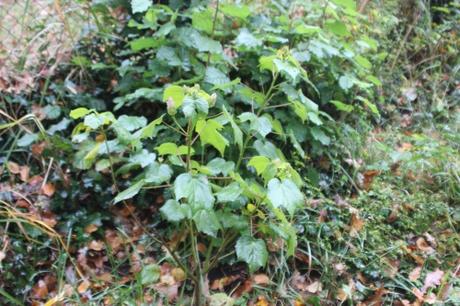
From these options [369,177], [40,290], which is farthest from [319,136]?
[40,290]

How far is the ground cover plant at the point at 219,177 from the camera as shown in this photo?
6.38 feet

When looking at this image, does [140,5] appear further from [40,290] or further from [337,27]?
[40,290]

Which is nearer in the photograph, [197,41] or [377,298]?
[377,298]

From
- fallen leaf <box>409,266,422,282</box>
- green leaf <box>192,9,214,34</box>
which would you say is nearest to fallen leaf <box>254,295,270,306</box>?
fallen leaf <box>409,266,422,282</box>

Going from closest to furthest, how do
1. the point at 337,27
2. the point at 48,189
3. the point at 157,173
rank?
1. the point at 157,173
2. the point at 48,189
3. the point at 337,27

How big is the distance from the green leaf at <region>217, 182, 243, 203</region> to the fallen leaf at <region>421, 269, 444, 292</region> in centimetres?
104

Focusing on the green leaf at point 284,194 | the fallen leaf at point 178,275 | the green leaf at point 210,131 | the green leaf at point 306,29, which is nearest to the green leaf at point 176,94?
the green leaf at point 210,131

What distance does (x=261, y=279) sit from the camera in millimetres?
2217

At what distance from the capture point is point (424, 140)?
9.65 feet

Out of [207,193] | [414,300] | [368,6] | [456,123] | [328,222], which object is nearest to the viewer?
[207,193]

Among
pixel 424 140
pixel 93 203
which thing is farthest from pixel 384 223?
pixel 93 203

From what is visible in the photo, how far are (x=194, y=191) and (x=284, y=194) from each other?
0.93ft

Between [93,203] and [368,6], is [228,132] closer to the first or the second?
[93,203]

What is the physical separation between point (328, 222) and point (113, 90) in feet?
4.53
